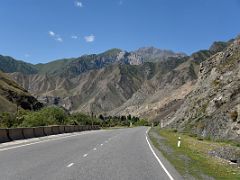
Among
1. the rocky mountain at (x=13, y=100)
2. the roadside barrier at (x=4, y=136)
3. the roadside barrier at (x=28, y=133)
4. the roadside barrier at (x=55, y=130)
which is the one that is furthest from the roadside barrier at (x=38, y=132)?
the rocky mountain at (x=13, y=100)

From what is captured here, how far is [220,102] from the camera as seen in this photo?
2557 inches

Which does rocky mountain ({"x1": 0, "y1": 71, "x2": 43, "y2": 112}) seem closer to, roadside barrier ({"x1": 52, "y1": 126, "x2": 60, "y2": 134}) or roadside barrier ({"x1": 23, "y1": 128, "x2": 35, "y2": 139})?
roadside barrier ({"x1": 52, "y1": 126, "x2": 60, "y2": 134})

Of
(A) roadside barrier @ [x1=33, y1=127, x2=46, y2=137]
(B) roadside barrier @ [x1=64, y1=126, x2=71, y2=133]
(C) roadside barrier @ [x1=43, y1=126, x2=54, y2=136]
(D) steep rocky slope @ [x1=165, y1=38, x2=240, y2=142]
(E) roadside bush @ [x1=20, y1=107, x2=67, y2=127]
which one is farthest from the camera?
(E) roadside bush @ [x1=20, y1=107, x2=67, y2=127]

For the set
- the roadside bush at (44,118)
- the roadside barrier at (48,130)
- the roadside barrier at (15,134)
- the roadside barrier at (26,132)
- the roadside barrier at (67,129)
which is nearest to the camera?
the roadside barrier at (26,132)

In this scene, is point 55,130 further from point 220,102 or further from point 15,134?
point 220,102

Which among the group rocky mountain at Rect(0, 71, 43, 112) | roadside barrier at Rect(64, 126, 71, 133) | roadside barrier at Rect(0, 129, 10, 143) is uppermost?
rocky mountain at Rect(0, 71, 43, 112)

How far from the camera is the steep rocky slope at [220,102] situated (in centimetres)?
5350

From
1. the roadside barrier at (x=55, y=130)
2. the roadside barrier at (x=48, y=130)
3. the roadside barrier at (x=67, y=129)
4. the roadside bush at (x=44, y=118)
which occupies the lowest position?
the roadside barrier at (x=48, y=130)

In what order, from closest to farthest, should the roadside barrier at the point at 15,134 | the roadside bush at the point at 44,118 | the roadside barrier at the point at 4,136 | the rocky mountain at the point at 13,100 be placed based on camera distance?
the roadside barrier at the point at 4,136, the roadside barrier at the point at 15,134, the roadside bush at the point at 44,118, the rocky mountain at the point at 13,100

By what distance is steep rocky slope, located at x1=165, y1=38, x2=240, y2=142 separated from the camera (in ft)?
176

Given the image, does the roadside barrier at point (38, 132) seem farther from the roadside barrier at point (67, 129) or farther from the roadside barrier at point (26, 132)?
the roadside barrier at point (67, 129)

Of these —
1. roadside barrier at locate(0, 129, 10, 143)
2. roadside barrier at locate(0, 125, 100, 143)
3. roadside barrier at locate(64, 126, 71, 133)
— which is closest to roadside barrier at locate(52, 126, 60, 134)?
roadside barrier at locate(0, 125, 100, 143)

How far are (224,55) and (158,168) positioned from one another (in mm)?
70032

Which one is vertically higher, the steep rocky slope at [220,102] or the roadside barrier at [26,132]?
the steep rocky slope at [220,102]
